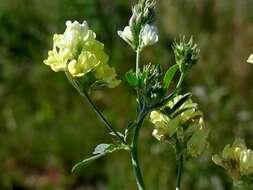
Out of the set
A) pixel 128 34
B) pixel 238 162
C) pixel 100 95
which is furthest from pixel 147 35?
pixel 100 95

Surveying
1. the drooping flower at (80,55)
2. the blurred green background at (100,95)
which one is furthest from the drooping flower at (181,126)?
the blurred green background at (100,95)

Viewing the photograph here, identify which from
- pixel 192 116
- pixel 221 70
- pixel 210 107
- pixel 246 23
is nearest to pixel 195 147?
pixel 192 116

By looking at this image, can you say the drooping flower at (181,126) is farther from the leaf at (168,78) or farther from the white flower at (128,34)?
the white flower at (128,34)

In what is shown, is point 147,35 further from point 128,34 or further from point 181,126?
point 181,126

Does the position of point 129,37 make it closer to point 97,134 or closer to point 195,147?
point 195,147

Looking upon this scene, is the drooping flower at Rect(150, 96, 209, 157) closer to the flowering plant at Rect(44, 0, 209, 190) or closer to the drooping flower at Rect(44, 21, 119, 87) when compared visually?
the flowering plant at Rect(44, 0, 209, 190)
